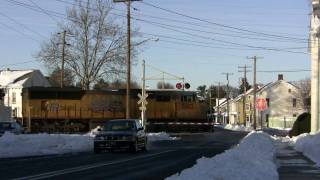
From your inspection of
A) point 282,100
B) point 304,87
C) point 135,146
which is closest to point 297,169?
point 135,146

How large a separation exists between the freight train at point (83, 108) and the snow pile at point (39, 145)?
2102 centimetres

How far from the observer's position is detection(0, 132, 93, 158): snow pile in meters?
30.9

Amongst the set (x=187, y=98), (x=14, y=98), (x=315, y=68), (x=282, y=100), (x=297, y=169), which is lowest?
(x=297, y=169)

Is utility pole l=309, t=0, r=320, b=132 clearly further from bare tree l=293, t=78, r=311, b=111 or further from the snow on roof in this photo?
bare tree l=293, t=78, r=311, b=111

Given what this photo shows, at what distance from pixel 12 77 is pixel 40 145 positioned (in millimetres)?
→ 63651

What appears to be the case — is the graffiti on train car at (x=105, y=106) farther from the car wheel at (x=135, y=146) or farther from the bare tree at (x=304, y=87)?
the bare tree at (x=304, y=87)

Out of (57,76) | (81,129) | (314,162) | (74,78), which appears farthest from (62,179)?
(57,76)

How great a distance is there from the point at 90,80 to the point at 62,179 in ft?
183

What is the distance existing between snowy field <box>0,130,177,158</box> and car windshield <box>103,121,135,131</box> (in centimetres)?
246

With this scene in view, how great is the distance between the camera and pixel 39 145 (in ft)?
111

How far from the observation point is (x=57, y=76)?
83.4 meters

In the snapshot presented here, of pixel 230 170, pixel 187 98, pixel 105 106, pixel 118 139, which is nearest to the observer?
pixel 230 170

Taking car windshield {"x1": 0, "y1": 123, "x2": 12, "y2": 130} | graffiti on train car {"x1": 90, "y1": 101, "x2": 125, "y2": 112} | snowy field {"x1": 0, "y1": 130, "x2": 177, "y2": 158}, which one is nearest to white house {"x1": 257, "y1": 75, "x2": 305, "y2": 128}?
graffiti on train car {"x1": 90, "y1": 101, "x2": 125, "y2": 112}

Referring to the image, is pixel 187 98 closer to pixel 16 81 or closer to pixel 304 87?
pixel 16 81
